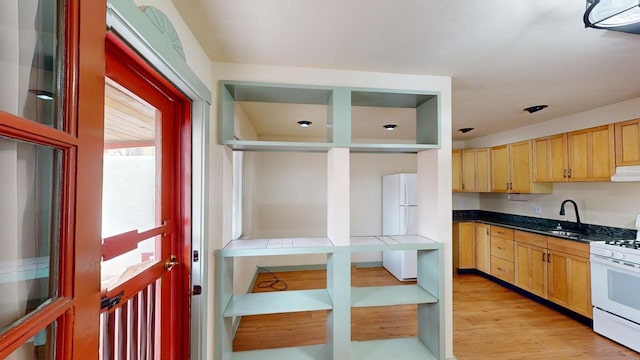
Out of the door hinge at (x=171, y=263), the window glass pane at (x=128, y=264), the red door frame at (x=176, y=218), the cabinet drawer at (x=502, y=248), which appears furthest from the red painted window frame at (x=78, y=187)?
the cabinet drawer at (x=502, y=248)

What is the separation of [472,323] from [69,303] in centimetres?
345

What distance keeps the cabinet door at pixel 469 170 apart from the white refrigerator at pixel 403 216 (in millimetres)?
1263

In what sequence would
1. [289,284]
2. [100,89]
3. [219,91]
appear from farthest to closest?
[289,284]
[219,91]
[100,89]

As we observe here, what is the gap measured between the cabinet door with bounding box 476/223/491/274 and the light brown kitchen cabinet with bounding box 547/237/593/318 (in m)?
0.99

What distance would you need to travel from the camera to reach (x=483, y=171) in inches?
180

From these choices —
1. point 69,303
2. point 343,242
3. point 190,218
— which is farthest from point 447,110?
point 69,303

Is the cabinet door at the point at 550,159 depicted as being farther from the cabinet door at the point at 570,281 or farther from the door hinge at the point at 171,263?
the door hinge at the point at 171,263

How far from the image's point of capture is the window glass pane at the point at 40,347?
0.49 metres

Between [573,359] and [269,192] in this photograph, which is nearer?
[573,359]

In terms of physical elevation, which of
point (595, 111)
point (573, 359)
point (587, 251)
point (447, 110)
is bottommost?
point (573, 359)

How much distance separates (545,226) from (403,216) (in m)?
1.95

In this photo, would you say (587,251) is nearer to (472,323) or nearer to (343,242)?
(472,323)

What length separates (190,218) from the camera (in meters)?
1.58

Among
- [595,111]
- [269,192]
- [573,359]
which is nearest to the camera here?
[573,359]
